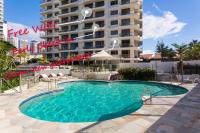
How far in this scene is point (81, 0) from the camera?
4978 cm

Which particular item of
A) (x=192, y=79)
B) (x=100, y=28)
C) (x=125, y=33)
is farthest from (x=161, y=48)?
(x=192, y=79)

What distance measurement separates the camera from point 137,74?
23281 mm

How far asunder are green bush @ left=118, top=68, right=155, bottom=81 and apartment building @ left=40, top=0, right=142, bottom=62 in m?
15.4

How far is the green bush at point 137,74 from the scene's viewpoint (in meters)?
22.7

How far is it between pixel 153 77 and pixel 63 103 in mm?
13070

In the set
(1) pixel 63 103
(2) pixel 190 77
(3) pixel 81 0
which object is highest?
(3) pixel 81 0

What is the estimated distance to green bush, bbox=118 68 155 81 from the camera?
893 inches

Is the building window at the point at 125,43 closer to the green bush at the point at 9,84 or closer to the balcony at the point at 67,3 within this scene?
the balcony at the point at 67,3

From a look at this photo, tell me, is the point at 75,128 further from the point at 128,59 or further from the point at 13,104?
the point at 128,59

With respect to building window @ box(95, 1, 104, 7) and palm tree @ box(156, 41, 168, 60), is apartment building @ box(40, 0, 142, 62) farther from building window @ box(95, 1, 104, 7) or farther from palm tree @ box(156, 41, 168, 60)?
palm tree @ box(156, 41, 168, 60)

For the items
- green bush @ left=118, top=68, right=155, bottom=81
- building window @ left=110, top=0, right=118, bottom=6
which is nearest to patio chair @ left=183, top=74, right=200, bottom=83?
green bush @ left=118, top=68, right=155, bottom=81

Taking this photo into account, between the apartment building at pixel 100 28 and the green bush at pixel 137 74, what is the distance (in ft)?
50.4

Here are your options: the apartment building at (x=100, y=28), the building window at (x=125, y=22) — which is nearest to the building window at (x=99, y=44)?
the apartment building at (x=100, y=28)

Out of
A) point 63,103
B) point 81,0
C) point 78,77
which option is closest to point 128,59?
point 78,77
